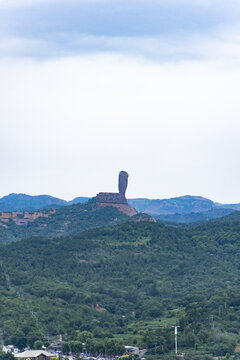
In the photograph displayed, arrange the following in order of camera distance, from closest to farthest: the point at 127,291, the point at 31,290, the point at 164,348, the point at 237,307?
the point at 164,348
the point at 237,307
the point at 31,290
the point at 127,291

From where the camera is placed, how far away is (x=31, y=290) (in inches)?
6841

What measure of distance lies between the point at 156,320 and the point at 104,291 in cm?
3234

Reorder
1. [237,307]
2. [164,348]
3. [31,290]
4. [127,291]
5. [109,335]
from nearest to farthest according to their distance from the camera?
1. [164,348]
2. [109,335]
3. [237,307]
4. [31,290]
5. [127,291]

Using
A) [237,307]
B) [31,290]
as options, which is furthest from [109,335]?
[31,290]

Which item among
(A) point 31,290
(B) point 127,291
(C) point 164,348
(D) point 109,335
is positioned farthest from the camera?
(B) point 127,291

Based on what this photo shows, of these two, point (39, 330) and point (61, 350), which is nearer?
point (61, 350)

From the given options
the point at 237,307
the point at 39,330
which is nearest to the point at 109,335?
the point at 39,330

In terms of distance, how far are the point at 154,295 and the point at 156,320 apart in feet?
107

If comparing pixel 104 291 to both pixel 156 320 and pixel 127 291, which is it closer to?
pixel 127 291

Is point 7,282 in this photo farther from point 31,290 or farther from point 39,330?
point 39,330

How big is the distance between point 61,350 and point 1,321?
18.0 m

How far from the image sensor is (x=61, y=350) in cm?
12794

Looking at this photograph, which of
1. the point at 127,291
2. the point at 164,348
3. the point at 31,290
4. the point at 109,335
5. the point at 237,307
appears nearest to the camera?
the point at 164,348

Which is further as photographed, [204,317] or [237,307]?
[237,307]
